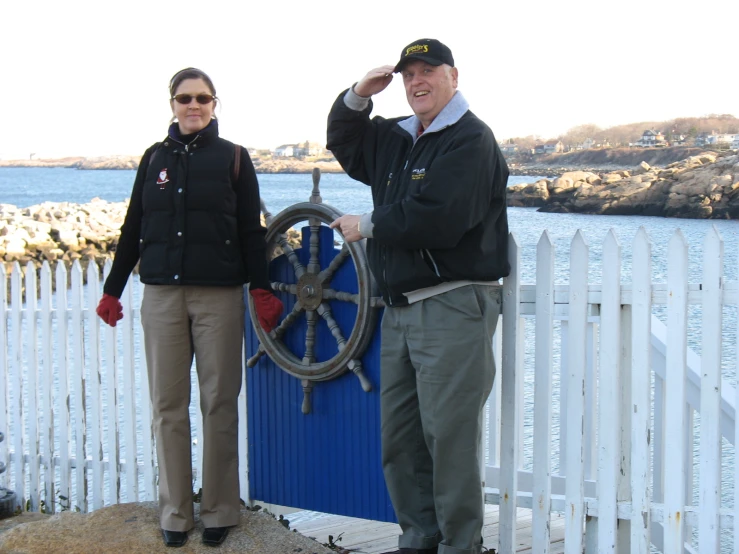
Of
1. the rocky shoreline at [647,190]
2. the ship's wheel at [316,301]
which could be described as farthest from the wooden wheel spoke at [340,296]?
the rocky shoreline at [647,190]

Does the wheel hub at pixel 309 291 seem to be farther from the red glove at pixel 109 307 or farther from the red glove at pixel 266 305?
the red glove at pixel 109 307

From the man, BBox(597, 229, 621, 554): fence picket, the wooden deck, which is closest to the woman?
the man

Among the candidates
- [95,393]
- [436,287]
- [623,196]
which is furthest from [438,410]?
[623,196]

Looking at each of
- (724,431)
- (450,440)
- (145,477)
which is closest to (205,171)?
(450,440)

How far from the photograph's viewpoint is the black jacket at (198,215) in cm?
361

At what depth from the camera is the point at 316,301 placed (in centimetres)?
397

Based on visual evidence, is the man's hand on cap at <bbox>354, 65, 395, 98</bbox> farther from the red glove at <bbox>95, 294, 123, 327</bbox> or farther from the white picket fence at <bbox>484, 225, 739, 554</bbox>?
the red glove at <bbox>95, 294, 123, 327</bbox>

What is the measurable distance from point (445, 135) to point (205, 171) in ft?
3.35

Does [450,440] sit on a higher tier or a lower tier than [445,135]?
lower

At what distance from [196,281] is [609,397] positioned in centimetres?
165

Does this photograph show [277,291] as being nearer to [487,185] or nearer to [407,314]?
[407,314]

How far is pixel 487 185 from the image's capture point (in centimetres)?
313

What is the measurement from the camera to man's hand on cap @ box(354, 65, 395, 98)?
340cm

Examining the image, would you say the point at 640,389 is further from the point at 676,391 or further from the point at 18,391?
the point at 18,391
